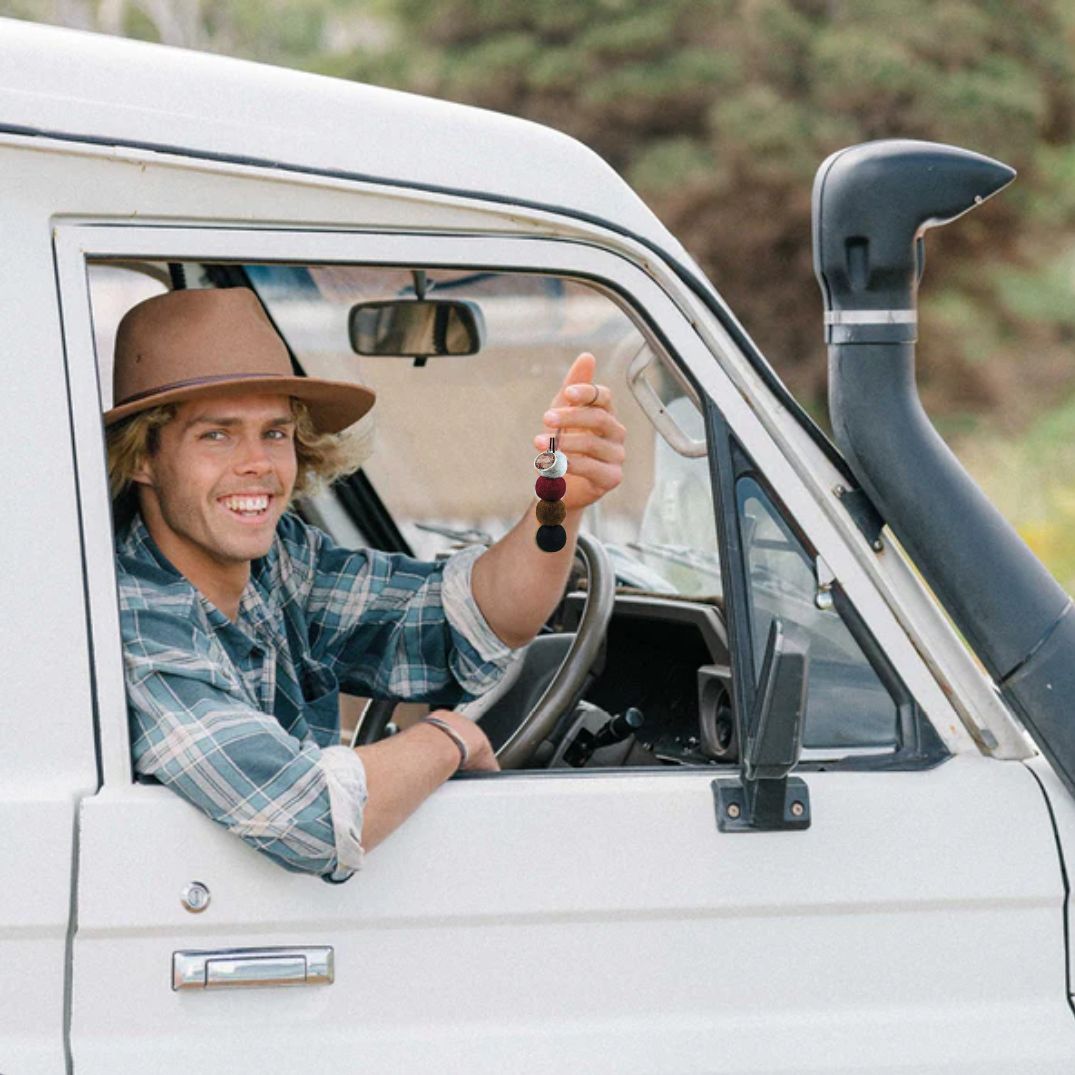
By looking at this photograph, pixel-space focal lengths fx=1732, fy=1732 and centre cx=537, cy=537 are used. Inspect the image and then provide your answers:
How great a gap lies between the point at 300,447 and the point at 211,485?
39cm

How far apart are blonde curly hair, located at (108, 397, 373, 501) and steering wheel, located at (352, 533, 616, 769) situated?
1.29 ft

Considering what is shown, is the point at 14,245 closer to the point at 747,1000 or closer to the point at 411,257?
the point at 411,257

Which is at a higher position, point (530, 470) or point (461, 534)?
point (530, 470)

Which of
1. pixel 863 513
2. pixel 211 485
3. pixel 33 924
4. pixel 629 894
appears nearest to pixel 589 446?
pixel 863 513

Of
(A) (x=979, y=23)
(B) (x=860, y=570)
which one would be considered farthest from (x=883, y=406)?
(A) (x=979, y=23)

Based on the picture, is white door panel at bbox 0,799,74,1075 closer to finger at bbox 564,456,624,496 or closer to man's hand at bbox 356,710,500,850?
man's hand at bbox 356,710,500,850

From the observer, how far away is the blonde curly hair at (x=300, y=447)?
2299 mm

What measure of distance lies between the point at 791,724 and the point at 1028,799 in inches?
14.9

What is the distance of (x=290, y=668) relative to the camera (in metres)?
2.54

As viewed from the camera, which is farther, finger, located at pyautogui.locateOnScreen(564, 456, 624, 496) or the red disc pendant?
finger, located at pyautogui.locateOnScreen(564, 456, 624, 496)

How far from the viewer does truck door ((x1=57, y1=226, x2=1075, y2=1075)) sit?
1993 mm

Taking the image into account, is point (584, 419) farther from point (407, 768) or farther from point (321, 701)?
point (321, 701)

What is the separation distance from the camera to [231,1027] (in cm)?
201

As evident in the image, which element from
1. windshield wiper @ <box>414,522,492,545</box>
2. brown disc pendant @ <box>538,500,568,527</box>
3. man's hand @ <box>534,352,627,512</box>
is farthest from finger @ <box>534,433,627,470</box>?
windshield wiper @ <box>414,522,492,545</box>
